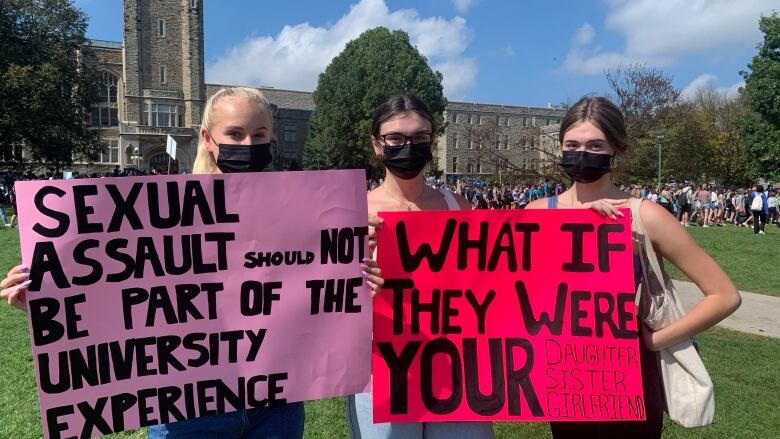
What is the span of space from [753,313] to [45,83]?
129ft

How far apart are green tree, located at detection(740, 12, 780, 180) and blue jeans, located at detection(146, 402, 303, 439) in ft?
143

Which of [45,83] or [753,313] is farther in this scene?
[45,83]

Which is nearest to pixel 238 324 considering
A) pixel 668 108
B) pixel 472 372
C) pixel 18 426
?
pixel 472 372

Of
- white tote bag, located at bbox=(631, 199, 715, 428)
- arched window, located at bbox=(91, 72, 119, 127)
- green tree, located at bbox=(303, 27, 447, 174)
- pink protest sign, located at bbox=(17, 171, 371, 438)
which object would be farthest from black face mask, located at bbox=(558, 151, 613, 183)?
arched window, located at bbox=(91, 72, 119, 127)

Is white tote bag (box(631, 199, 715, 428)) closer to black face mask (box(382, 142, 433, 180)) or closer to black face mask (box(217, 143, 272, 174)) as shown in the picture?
black face mask (box(382, 142, 433, 180))

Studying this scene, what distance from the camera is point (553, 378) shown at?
2574 millimetres

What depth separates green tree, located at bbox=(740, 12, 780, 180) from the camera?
3819 centimetres

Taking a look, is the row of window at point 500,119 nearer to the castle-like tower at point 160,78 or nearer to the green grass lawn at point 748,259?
the castle-like tower at point 160,78

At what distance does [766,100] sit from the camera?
38.5 m

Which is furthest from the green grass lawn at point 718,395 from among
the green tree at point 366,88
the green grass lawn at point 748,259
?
the green tree at point 366,88

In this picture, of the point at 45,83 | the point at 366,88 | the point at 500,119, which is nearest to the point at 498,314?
the point at 45,83

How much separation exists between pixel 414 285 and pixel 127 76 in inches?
2603

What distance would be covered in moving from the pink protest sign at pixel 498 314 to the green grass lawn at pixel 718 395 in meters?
2.08

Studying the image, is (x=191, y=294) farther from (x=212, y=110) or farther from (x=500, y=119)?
(x=500, y=119)
